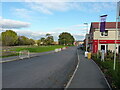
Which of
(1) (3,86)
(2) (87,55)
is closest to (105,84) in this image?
(1) (3,86)

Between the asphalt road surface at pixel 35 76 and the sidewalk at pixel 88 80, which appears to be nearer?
the sidewalk at pixel 88 80

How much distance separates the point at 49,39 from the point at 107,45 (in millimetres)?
93273

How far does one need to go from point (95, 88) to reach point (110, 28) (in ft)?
78.9

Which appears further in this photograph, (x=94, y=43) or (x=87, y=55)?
(x=94, y=43)

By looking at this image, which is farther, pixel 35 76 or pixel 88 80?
pixel 35 76

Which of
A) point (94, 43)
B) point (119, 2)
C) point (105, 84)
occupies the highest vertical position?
point (119, 2)

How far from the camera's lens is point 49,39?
121 m

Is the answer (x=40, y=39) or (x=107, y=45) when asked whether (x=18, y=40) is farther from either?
(x=107, y=45)

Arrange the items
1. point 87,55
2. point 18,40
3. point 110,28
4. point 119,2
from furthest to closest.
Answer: point 18,40
point 110,28
point 87,55
point 119,2

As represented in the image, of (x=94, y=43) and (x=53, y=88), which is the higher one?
(x=94, y=43)

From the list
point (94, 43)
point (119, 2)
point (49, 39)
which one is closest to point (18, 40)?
point (49, 39)

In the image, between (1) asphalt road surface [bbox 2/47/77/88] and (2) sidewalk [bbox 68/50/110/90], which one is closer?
(2) sidewalk [bbox 68/50/110/90]

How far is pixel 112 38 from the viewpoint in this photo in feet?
94.3

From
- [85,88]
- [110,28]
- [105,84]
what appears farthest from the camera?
[110,28]
